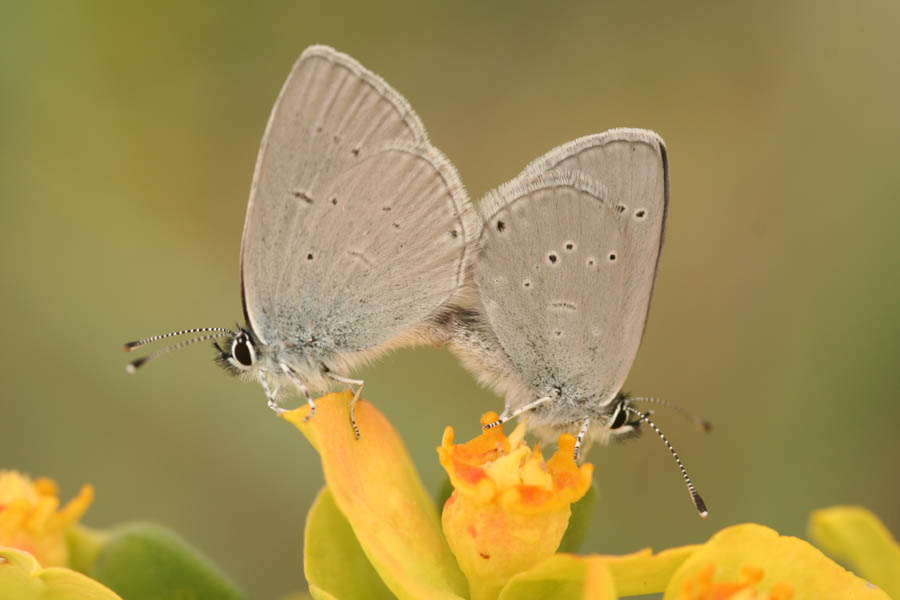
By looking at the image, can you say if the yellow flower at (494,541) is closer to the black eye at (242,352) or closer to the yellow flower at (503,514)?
the yellow flower at (503,514)

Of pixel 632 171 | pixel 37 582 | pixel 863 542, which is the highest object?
pixel 632 171

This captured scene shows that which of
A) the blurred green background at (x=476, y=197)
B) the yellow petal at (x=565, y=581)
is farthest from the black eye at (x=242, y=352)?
the blurred green background at (x=476, y=197)

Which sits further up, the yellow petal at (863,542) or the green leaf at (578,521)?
the green leaf at (578,521)

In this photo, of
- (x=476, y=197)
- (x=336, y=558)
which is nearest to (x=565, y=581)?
(x=336, y=558)

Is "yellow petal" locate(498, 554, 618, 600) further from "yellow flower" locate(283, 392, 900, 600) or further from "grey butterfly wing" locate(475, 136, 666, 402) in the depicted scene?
"grey butterfly wing" locate(475, 136, 666, 402)

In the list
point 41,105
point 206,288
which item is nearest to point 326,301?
point 206,288

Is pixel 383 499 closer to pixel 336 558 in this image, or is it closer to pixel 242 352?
pixel 336 558
